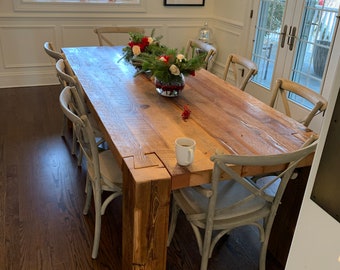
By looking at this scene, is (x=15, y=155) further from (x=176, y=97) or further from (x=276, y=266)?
(x=276, y=266)

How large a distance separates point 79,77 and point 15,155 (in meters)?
0.96

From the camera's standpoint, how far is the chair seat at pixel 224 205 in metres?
1.64

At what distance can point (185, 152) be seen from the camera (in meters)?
1.43

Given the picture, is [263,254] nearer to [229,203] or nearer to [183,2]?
[229,203]

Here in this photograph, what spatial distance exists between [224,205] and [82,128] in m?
0.77

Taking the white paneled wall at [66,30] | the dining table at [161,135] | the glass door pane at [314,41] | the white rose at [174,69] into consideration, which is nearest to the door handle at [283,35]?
the glass door pane at [314,41]

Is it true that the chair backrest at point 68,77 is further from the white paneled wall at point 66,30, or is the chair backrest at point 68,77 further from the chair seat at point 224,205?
the white paneled wall at point 66,30

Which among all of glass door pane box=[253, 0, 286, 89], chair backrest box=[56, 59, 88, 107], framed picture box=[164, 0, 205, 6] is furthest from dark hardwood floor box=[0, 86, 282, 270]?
framed picture box=[164, 0, 205, 6]

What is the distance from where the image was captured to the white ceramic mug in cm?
143

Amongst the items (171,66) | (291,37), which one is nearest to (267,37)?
(291,37)

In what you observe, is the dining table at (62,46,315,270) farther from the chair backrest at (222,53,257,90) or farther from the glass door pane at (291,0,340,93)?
the glass door pane at (291,0,340,93)

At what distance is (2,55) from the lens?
14.1ft

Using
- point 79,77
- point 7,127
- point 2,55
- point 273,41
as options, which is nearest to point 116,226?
point 79,77

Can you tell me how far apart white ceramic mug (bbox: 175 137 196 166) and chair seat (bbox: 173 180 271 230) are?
0.84ft
